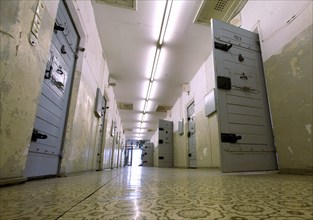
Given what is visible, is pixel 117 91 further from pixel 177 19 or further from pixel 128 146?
pixel 128 146

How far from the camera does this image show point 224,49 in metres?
2.95

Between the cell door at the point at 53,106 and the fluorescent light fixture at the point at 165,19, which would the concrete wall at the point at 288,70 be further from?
the cell door at the point at 53,106

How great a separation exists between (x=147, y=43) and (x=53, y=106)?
3231mm

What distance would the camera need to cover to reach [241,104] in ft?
9.32

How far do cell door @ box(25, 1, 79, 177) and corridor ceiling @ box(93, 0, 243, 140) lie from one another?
4.87 ft

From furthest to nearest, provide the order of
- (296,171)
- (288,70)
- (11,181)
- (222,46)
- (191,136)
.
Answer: (191,136), (222,46), (288,70), (296,171), (11,181)

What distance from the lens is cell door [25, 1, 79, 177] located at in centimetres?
191

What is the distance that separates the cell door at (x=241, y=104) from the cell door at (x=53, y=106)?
2.20 metres

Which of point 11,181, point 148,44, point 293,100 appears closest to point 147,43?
point 148,44

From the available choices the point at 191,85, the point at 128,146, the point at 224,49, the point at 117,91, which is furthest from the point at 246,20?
the point at 128,146

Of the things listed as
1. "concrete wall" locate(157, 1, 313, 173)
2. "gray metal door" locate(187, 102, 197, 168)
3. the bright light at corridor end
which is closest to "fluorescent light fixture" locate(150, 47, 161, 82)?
the bright light at corridor end

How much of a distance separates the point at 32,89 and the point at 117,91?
21.1 ft

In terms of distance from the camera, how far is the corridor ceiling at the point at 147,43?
12.5ft

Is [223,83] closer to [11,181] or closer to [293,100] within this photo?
[293,100]
